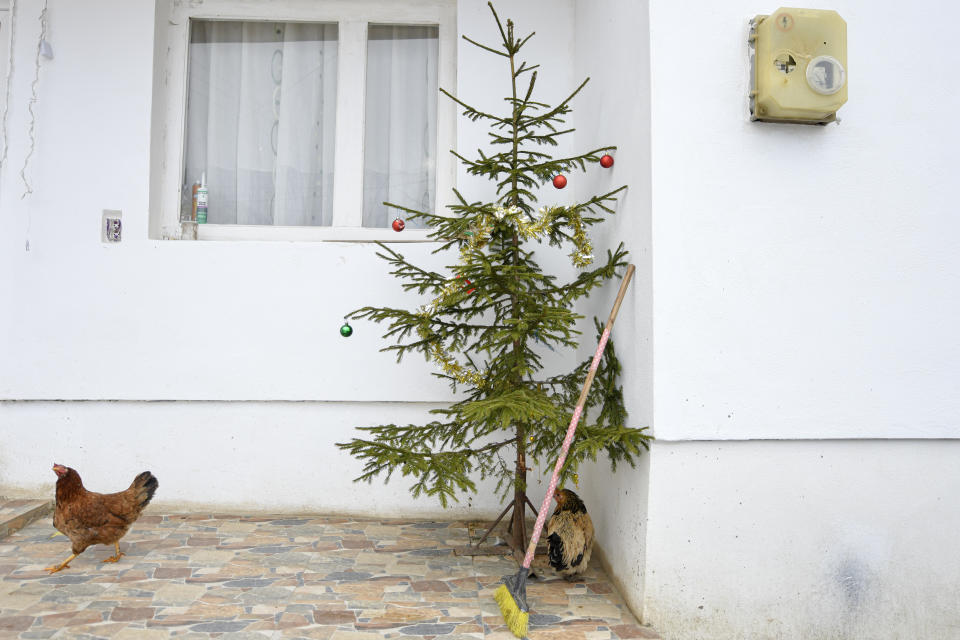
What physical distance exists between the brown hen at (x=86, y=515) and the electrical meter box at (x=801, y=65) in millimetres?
3194

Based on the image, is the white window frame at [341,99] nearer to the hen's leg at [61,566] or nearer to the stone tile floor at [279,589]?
the stone tile floor at [279,589]

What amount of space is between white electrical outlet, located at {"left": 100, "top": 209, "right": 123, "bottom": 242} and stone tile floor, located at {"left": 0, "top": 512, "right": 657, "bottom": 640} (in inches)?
63.9

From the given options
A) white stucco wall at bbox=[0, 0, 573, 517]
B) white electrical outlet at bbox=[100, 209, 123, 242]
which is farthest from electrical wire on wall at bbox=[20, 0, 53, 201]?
white electrical outlet at bbox=[100, 209, 123, 242]

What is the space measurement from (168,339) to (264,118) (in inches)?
59.7

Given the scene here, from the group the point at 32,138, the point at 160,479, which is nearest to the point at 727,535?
the point at 160,479

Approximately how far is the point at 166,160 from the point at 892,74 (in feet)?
12.8

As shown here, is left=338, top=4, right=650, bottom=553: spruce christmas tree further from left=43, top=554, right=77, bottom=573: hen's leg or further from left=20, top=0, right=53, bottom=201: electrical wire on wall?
left=20, top=0, right=53, bottom=201: electrical wire on wall

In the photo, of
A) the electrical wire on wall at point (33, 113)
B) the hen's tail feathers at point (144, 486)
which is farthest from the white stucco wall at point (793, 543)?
the electrical wire on wall at point (33, 113)

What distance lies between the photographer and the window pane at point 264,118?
4344 mm

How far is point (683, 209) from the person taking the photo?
270 cm

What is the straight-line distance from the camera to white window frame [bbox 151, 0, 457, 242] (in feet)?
14.0

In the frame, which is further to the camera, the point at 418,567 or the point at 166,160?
the point at 166,160

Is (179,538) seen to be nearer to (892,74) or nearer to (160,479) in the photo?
(160,479)

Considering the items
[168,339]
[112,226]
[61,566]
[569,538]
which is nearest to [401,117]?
[112,226]
